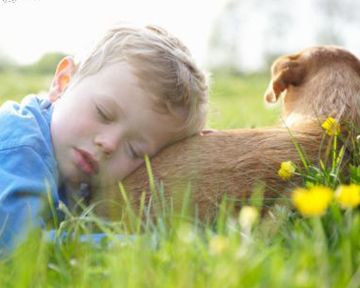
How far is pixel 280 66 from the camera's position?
4004 millimetres

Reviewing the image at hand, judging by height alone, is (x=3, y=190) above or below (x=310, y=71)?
below

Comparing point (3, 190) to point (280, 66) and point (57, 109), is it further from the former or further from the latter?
point (280, 66)

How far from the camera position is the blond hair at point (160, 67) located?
3266mm

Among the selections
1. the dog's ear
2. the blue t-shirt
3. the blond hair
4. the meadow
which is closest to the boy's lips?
the blue t-shirt

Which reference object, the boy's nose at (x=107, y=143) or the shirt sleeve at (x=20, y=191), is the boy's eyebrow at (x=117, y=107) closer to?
the boy's nose at (x=107, y=143)

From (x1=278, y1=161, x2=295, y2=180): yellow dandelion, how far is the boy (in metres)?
0.69

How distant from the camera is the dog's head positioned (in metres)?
3.44

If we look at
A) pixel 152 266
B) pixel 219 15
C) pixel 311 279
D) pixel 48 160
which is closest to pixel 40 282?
pixel 152 266

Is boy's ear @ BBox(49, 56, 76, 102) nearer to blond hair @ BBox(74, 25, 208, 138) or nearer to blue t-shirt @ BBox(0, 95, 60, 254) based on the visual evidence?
blond hair @ BBox(74, 25, 208, 138)

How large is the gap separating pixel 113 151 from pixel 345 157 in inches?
43.3

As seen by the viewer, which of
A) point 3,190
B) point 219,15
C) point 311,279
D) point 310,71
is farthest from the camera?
point 219,15

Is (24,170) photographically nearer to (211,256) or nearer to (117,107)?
(117,107)

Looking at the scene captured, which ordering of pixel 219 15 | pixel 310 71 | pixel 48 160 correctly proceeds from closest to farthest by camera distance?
1. pixel 48 160
2. pixel 310 71
3. pixel 219 15

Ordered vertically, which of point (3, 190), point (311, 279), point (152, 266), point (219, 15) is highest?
point (311, 279)
